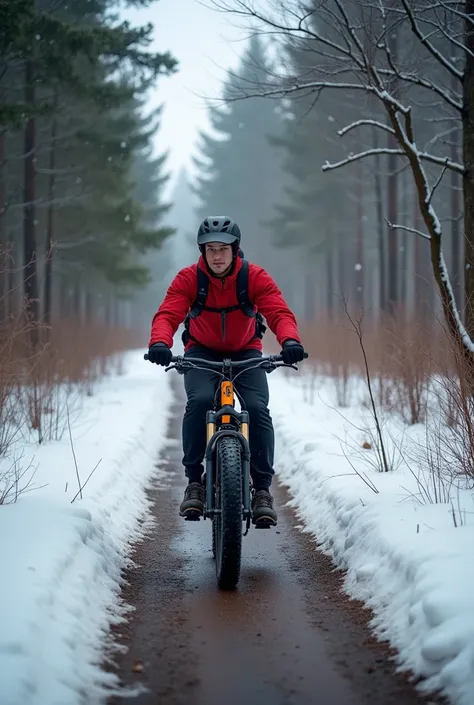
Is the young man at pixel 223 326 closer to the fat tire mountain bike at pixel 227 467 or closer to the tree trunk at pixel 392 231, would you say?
the fat tire mountain bike at pixel 227 467

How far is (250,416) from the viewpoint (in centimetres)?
552

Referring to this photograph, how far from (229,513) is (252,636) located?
863mm

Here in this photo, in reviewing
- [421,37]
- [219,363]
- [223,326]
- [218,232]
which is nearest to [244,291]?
[223,326]

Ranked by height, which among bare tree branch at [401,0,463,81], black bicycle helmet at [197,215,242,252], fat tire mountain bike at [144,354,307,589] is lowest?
fat tire mountain bike at [144,354,307,589]

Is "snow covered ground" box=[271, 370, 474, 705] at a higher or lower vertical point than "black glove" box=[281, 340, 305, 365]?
lower

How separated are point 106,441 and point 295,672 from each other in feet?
21.7

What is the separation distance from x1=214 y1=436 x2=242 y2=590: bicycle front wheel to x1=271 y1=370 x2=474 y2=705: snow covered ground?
29.4 inches

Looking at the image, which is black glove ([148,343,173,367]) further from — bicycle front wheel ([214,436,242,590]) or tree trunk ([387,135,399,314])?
tree trunk ([387,135,399,314])

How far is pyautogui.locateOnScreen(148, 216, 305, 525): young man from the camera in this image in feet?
17.9

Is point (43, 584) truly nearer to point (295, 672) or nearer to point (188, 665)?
point (188, 665)

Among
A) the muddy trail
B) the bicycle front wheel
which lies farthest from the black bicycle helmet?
the muddy trail

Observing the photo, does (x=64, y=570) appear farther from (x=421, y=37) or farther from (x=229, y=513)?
(x=421, y=37)

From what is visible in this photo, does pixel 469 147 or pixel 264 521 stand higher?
pixel 469 147

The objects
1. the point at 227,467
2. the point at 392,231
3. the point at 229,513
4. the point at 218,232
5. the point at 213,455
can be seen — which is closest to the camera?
the point at 229,513
